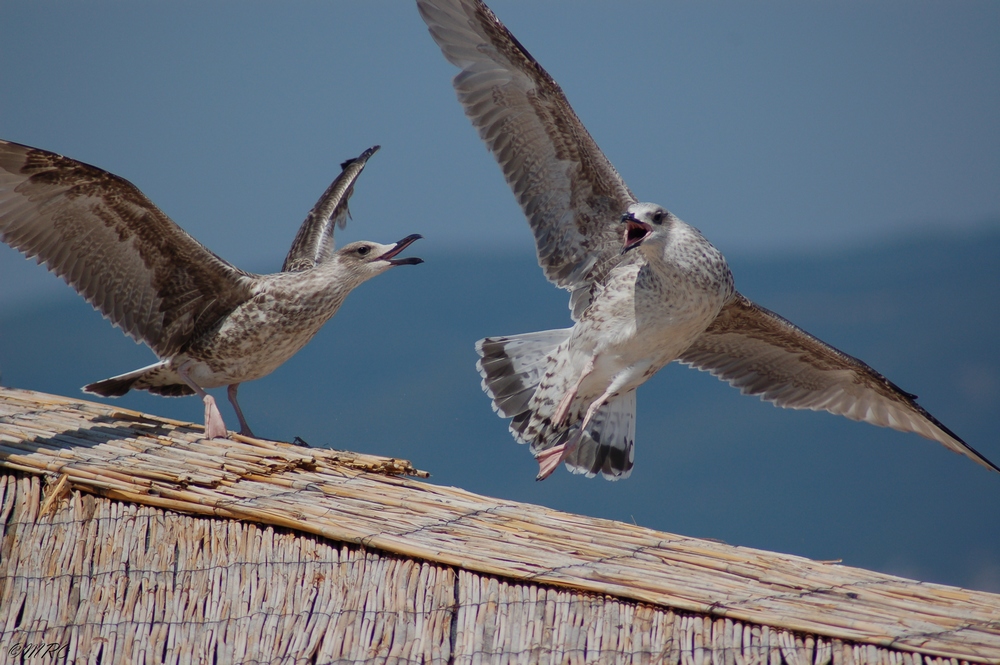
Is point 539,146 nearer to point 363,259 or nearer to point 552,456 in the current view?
point 363,259

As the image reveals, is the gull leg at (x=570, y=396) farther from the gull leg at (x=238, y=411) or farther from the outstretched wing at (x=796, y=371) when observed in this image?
the gull leg at (x=238, y=411)

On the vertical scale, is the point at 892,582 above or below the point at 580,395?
below

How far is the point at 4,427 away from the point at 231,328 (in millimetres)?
1082

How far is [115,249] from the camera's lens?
4.42 metres

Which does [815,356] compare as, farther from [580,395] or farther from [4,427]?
[4,427]

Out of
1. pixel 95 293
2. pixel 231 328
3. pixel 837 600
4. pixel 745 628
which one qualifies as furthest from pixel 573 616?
pixel 95 293

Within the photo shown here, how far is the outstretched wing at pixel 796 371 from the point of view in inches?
187

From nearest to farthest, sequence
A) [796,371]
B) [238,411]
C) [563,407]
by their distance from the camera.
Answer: [563,407] → [238,411] → [796,371]

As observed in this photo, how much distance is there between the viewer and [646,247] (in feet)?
13.3

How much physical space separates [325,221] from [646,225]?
2085 mm

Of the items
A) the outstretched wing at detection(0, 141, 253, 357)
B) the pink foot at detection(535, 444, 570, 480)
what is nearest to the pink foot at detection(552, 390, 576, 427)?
the pink foot at detection(535, 444, 570, 480)

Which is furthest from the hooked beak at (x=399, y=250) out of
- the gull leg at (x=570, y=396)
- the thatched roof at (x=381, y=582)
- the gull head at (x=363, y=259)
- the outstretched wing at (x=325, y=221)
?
the thatched roof at (x=381, y=582)

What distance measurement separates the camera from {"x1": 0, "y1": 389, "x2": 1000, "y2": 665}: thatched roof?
7.96 feet

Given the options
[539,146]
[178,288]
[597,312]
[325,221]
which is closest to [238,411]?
[178,288]
